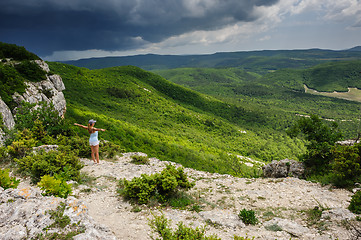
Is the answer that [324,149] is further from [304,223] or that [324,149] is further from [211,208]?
[211,208]

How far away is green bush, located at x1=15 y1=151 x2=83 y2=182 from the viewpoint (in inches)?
→ 327

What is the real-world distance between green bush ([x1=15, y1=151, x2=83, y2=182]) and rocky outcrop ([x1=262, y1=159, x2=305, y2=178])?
15.1 metres

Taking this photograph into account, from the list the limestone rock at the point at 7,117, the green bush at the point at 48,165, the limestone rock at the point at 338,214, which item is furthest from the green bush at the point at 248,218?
the limestone rock at the point at 7,117

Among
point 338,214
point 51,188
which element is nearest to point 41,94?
point 51,188

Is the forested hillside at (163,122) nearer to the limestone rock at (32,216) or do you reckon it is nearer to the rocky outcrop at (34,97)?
the rocky outcrop at (34,97)

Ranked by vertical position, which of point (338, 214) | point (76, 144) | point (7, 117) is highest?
point (7, 117)

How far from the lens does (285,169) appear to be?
14523 mm

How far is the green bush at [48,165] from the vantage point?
830cm

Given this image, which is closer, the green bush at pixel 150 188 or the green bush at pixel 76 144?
the green bush at pixel 150 188

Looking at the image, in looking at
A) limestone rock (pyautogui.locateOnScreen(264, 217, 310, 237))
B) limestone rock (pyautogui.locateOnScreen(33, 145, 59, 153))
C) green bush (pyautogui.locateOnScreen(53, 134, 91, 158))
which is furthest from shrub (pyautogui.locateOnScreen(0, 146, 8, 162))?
limestone rock (pyautogui.locateOnScreen(264, 217, 310, 237))

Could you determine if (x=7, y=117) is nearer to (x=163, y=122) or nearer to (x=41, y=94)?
(x=41, y=94)

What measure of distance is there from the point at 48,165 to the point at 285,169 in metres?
16.7

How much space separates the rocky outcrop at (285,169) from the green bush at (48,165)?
1510 cm

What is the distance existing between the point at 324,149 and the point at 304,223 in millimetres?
9106
